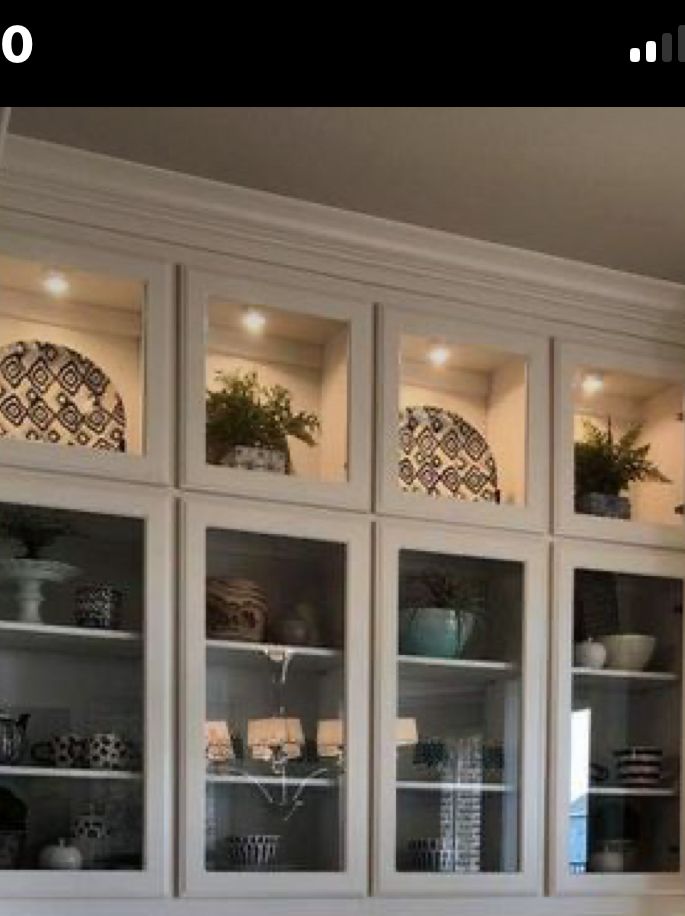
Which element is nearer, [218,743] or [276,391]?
[218,743]

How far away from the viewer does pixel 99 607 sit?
312cm

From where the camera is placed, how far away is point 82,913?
9.77 ft

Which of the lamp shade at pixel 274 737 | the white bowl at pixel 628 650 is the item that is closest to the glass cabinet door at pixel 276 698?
the lamp shade at pixel 274 737

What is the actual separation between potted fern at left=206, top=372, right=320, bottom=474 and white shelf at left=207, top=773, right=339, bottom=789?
634mm

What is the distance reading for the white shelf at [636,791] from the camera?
361 centimetres

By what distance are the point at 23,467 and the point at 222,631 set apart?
0.54 m

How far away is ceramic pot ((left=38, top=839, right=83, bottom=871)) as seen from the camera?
298 centimetres

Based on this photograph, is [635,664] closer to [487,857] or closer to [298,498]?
[487,857]

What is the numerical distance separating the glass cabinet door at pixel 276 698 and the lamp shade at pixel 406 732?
4.0 inches

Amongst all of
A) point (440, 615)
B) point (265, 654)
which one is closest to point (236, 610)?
point (265, 654)

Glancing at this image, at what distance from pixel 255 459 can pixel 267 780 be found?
67 cm
